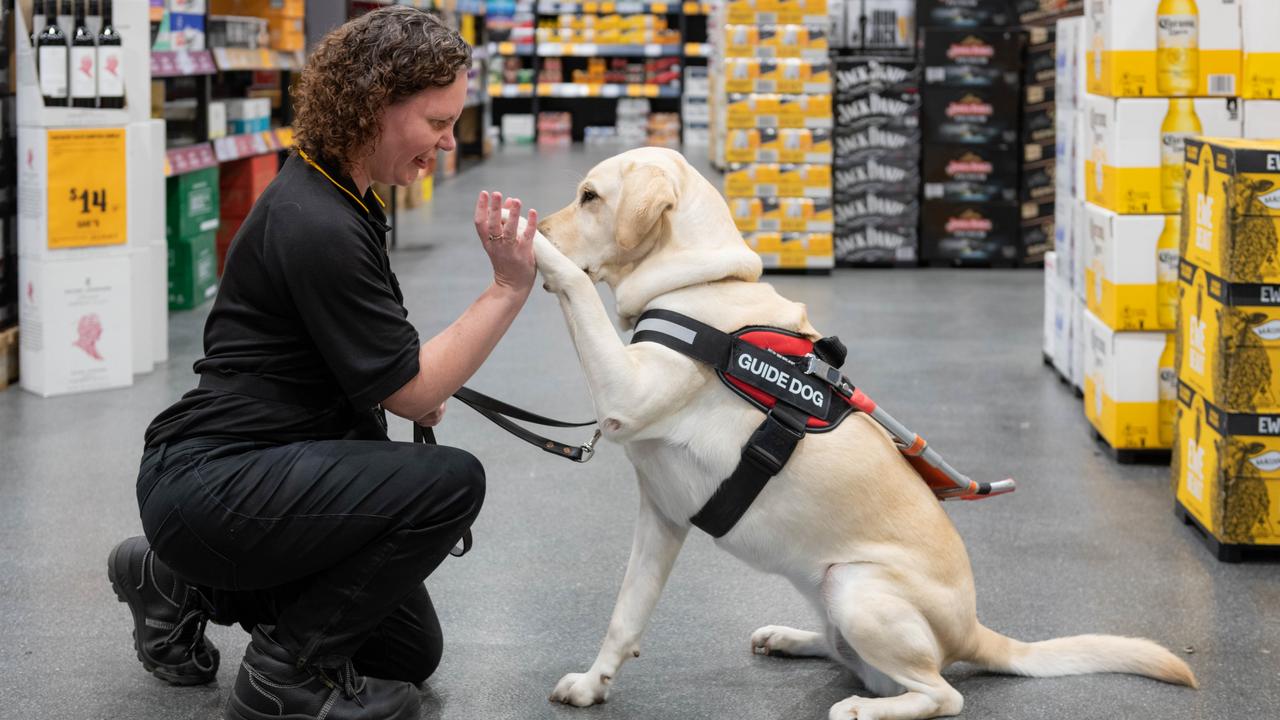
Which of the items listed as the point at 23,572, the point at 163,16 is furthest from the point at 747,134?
the point at 23,572

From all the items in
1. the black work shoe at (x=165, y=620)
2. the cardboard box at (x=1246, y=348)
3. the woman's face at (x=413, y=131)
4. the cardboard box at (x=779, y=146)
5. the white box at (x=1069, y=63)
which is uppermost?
the white box at (x=1069, y=63)

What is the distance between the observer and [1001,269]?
8.27 m

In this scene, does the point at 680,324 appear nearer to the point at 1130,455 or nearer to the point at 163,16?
the point at 1130,455

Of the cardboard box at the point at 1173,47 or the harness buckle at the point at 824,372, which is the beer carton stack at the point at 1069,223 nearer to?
the cardboard box at the point at 1173,47

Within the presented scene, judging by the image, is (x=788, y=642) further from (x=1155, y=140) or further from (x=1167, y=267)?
(x=1155, y=140)

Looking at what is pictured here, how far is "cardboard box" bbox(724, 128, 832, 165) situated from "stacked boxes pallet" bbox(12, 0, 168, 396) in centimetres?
389

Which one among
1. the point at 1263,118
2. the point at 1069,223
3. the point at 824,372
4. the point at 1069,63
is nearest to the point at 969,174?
the point at 1069,63

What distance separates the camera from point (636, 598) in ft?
7.82

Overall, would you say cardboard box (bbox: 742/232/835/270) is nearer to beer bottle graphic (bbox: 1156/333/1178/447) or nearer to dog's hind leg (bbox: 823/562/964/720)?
beer bottle graphic (bbox: 1156/333/1178/447)

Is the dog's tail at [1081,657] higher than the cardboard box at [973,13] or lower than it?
lower

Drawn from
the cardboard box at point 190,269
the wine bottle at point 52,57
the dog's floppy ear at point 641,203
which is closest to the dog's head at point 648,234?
the dog's floppy ear at point 641,203

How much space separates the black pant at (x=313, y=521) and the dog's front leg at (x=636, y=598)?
33 cm

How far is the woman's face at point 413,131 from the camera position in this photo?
218 cm

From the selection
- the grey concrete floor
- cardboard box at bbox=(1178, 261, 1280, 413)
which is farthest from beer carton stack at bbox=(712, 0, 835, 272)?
cardboard box at bbox=(1178, 261, 1280, 413)
